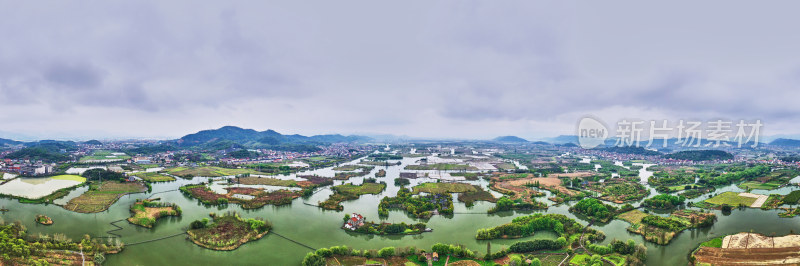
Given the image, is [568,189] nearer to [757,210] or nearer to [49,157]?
[757,210]

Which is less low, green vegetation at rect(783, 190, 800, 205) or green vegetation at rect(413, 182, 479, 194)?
green vegetation at rect(783, 190, 800, 205)

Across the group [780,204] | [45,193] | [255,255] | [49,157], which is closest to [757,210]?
[780,204]

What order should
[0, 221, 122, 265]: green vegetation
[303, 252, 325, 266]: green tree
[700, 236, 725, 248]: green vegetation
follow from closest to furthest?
[0, 221, 122, 265]: green vegetation < [303, 252, 325, 266]: green tree < [700, 236, 725, 248]: green vegetation

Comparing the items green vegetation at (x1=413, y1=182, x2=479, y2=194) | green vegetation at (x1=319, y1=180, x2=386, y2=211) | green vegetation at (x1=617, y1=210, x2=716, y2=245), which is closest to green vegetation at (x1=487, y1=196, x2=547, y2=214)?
green vegetation at (x1=617, y1=210, x2=716, y2=245)

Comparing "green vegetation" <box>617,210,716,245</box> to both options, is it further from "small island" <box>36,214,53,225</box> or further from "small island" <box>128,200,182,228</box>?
"small island" <box>36,214,53,225</box>

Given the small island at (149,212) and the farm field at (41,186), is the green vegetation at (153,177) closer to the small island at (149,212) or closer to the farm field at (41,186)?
the farm field at (41,186)

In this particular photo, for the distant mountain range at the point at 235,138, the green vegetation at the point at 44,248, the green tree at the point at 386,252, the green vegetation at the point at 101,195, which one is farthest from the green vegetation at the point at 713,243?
the distant mountain range at the point at 235,138
